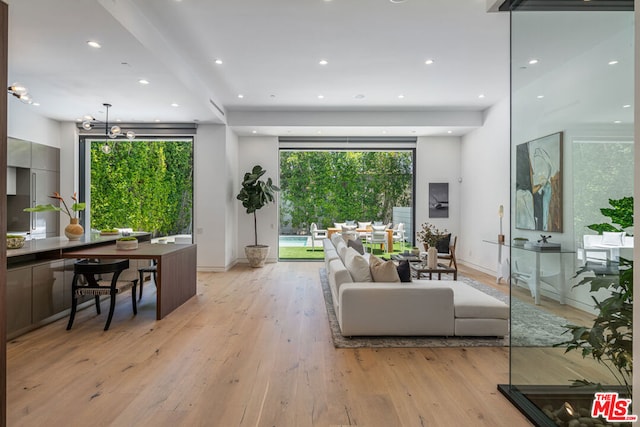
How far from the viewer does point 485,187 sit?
727cm

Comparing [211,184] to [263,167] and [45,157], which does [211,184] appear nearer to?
[263,167]

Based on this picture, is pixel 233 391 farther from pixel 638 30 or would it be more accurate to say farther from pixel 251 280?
pixel 251 280

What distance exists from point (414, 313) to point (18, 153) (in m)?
7.07

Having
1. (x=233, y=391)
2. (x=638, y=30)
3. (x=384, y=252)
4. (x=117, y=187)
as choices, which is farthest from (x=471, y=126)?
(x=117, y=187)

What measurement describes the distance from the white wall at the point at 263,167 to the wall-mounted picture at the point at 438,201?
369 centimetres

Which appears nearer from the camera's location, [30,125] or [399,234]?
[30,125]

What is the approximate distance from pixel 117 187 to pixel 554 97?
819 centimetres

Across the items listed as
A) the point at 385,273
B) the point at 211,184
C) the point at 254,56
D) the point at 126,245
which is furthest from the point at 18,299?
the point at 211,184

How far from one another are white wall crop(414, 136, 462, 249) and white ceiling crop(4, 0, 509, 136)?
1.17m

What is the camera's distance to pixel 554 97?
7.39 ft

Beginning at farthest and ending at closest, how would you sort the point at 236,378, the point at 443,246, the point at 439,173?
1. the point at 439,173
2. the point at 443,246
3. the point at 236,378

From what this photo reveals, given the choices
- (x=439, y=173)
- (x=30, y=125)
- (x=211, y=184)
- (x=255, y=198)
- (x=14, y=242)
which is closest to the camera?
(x=14, y=242)

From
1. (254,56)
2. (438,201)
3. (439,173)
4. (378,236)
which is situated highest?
(254,56)

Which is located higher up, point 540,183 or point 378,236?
point 540,183
